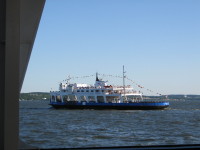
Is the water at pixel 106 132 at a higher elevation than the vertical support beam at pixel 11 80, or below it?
below

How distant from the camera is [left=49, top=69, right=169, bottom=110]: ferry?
31719 millimetres

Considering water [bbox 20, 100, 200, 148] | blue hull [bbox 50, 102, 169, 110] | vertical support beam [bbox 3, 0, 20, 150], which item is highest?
vertical support beam [bbox 3, 0, 20, 150]

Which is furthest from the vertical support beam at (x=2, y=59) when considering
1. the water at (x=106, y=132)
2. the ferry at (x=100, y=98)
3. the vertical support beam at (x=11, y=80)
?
the ferry at (x=100, y=98)

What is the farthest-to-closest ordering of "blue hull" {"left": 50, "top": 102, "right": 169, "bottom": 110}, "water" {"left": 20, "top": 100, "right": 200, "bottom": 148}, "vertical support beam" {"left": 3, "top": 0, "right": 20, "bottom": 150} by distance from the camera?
"blue hull" {"left": 50, "top": 102, "right": 169, "bottom": 110}
"water" {"left": 20, "top": 100, "right": 200, "bottom": 148}
"vertical support beam" {"left": 3, "top": 0, "right": 20, "bottom": 150}

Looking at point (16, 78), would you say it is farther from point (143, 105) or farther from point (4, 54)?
point (143, 105)

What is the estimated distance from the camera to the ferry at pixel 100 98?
104 ft

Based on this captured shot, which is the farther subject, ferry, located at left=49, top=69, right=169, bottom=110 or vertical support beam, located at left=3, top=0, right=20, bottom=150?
ferry, located at left=49, top=69, right=169, bottom=110

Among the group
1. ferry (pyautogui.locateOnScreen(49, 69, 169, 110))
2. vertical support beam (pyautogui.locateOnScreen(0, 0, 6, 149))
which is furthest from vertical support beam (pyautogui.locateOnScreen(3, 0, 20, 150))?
ferry (pyautogui.locateOnScreen(49, 69, 169, 110))

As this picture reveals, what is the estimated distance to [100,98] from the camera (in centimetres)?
3441

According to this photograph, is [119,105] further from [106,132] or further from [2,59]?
[2,59]

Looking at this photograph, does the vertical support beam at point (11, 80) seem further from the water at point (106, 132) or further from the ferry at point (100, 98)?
the ferry at point (100, 98)

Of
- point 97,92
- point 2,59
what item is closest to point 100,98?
point 97,92

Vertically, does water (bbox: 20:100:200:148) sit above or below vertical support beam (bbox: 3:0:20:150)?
below

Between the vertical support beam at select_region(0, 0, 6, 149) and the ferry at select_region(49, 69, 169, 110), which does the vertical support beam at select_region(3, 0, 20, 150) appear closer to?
the vertical support beam at select_region(0, 0, 6, 149)
